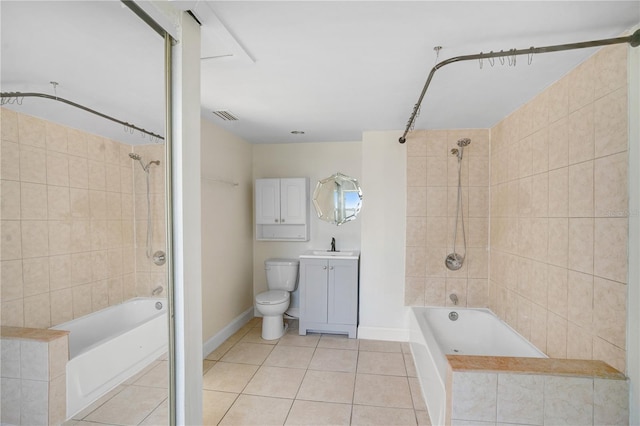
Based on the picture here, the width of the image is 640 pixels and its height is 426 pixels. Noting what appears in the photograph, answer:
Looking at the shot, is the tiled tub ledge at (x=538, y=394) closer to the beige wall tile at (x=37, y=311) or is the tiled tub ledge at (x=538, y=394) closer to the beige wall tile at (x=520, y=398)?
the beige wall tile at (x=520, y=398)

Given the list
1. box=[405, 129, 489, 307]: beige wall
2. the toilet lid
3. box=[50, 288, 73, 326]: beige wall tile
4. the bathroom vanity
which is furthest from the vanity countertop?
box=[50, 288, 73, 326]: beige wall tile

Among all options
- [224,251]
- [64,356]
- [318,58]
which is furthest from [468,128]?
[64,356]

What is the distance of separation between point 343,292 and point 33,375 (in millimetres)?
2674

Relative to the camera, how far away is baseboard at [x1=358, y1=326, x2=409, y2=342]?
3.12 metres

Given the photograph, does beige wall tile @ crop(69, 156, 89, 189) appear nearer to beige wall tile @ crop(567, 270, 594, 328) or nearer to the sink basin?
beige wall tile @ crop(567, 270, 594, 328)

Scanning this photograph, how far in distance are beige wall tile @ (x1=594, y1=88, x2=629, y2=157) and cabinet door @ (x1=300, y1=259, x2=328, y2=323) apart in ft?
7.98

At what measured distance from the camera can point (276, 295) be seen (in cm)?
324

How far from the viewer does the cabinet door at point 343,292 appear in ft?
10.5

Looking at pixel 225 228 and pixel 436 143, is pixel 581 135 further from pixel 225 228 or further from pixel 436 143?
pixel 225 228

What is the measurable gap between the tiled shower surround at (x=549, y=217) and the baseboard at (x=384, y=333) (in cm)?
43

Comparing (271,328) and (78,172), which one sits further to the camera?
(271,328)

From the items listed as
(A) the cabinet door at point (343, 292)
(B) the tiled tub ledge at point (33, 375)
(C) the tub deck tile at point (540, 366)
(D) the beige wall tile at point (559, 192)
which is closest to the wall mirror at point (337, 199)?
(A) the cabinet door at point (343, 292)

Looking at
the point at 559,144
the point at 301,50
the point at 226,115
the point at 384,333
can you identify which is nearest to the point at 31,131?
the point at 301,50

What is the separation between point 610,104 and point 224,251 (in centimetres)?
311
